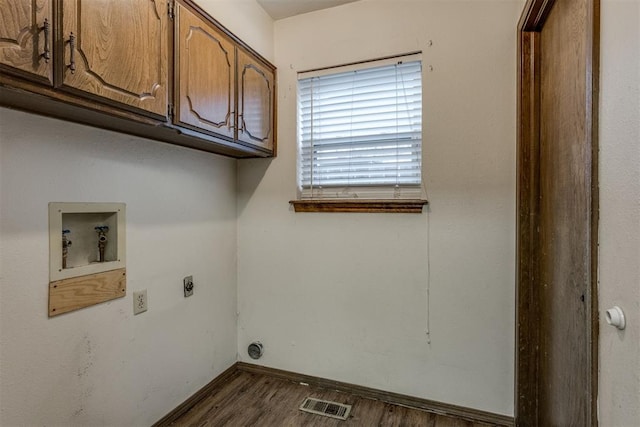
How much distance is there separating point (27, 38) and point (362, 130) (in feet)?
5.38

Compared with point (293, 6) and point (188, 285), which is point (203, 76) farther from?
point (188, 285)

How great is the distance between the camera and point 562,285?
52.9 inches

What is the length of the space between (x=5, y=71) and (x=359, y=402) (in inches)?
88.4

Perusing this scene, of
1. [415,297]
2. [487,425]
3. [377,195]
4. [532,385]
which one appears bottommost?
[487,425]

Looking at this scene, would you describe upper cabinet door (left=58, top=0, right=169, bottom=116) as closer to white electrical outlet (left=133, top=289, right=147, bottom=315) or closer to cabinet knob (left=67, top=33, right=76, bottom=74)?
cabinet knob (left=67, top=33, right=76, bottom=74)

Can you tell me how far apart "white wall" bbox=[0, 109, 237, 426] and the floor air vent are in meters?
0.68

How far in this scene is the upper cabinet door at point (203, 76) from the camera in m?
1.53

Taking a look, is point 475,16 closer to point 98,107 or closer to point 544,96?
point 544,96

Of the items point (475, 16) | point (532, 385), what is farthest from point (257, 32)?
point (532, 385)

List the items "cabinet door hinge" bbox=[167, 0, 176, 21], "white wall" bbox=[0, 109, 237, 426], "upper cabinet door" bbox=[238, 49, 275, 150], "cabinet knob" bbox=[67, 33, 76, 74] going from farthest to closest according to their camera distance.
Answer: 1. "upper cabinet door" bbox=[238, 49, 275, 150]
2. "cabinet door hinge" bbox=[167, 0, 176, 21]
3. "white wall" bbox=[0, 109, 237, 426]
4. "cabinet knob" bbox=[67, 33, 76, 74]

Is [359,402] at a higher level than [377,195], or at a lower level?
lower

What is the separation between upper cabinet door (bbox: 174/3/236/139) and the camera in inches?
60.1

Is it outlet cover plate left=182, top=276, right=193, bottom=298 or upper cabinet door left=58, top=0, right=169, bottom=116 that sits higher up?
upper cabinet door left=58, top=0, right=169, bottom=116

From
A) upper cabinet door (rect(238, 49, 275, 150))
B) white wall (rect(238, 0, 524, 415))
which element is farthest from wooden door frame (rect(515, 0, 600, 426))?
upper cabinet door (rect(238, 49, 275, 150))
